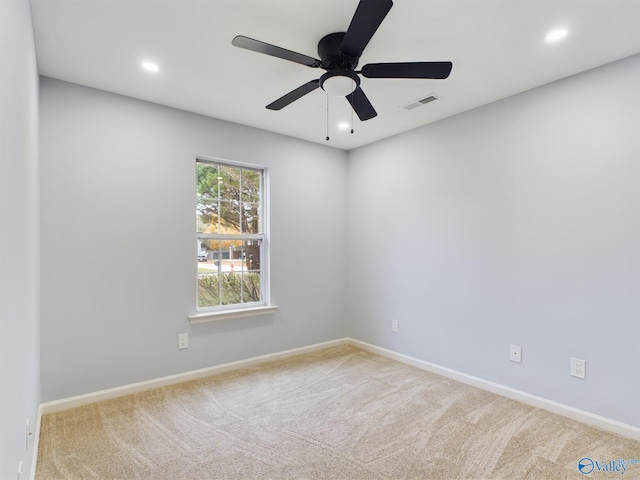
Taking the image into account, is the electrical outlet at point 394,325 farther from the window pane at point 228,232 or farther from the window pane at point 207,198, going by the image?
the window pane at point 207,198

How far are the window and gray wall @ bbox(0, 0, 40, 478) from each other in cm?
Answer: 177

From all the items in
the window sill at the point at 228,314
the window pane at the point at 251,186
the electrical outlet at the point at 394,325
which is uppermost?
the window pane at the point at 251,186

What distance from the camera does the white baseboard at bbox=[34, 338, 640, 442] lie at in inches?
95.7

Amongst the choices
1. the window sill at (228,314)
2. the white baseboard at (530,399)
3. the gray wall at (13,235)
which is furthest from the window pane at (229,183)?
the white baseboard at (530,399)

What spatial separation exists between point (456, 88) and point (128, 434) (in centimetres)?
344

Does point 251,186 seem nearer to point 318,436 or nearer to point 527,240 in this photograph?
point 318,436

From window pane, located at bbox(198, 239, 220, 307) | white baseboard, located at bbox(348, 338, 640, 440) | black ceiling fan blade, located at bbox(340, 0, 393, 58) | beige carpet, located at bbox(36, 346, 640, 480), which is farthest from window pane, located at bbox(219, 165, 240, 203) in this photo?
white baseboard, located at bbox(348, 338, 640, 440)

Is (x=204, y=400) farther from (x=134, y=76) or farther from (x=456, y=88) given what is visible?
(x=456, y=88)

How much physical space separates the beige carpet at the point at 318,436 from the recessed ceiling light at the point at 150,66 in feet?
8.18

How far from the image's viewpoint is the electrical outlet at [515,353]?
2.89 metres

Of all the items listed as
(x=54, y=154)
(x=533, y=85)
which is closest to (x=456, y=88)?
(x=533, y=85)

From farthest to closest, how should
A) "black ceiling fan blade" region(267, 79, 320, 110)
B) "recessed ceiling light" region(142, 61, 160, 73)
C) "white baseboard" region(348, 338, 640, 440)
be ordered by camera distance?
"recessed ceiling light" region(142, 61, 160, 73) → "white baseboard" region(348, 338, 640, 440) → "black ceiling fan blade" region(267, 79, 320, 110)

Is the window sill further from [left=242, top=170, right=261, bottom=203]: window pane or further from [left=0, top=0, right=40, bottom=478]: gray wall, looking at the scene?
[left=0, top=0, right=40, bottom=478]: gray wall

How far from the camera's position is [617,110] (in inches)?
95.0
